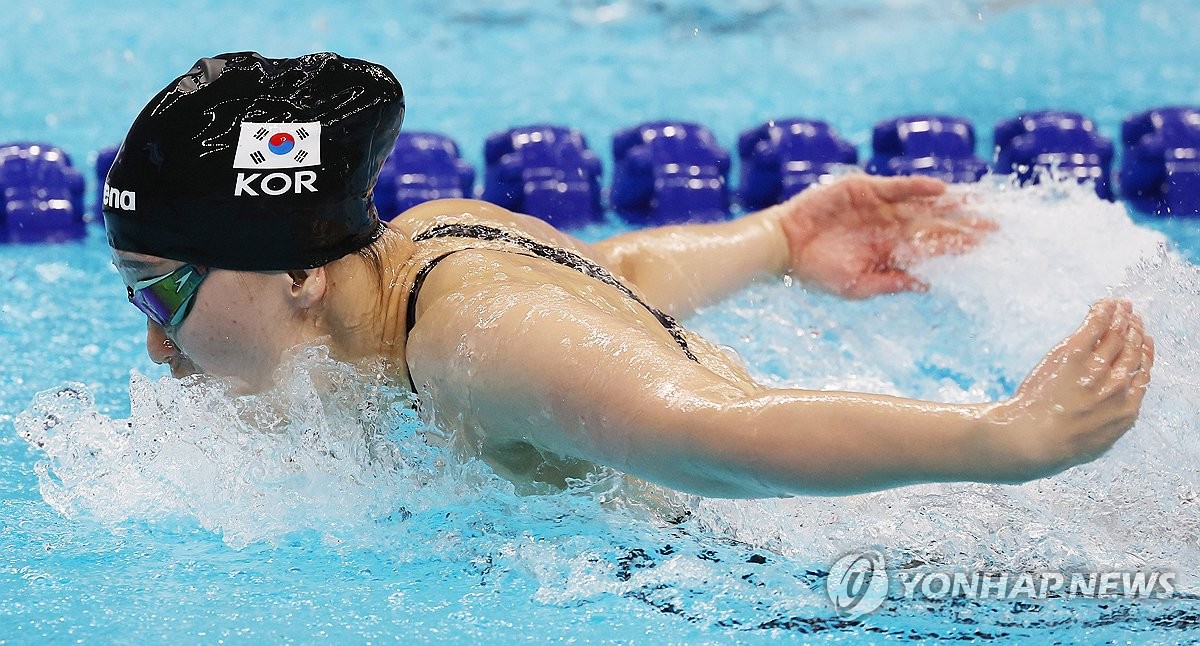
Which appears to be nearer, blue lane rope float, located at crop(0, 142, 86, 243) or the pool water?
the pool water

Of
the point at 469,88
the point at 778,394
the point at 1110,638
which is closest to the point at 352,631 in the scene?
the point at 778,394

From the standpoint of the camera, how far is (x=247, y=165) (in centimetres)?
179

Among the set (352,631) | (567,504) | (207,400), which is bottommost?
(352,631)

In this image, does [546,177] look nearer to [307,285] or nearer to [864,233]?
[864,233]

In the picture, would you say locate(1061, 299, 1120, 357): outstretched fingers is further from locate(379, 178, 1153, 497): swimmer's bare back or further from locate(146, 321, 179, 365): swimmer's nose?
locate(146, 321, 179, 365): swimmer's nose

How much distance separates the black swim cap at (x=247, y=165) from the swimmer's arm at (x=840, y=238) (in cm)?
98

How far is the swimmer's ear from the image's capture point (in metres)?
1.86

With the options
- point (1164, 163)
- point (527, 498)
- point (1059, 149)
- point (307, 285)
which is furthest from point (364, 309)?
point (1164, 163)

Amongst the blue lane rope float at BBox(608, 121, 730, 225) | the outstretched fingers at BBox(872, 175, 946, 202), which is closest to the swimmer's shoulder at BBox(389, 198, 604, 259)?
the outstretched fingers at BBox(872, 175, 946, 202)

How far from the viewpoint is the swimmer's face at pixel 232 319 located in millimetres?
1843

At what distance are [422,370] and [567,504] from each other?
15.4 inches

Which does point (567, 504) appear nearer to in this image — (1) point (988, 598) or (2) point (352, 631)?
(2) point (352, 631)

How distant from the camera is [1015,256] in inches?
119

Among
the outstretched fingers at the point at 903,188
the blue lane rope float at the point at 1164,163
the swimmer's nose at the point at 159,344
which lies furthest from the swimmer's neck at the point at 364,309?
the blue lane rope float at the point at 1164,163
